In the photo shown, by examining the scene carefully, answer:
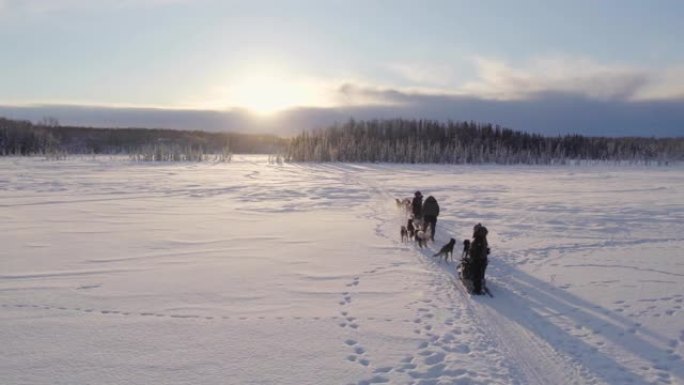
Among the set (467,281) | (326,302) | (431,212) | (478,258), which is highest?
(431,212)

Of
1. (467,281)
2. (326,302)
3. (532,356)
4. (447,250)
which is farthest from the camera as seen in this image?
(447,250)

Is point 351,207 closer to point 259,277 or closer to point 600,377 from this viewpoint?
point 259,277

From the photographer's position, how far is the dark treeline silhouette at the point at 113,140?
64.6 m

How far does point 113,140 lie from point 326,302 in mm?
91212

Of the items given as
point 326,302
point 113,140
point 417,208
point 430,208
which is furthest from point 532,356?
point 113,140

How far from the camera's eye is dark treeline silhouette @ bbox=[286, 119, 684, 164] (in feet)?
186

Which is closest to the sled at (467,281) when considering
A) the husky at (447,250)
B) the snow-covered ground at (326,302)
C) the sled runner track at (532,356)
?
Answer: the snow-covered ground at (326,302)

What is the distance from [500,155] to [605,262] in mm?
50998

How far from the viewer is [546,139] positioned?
75.0 metres

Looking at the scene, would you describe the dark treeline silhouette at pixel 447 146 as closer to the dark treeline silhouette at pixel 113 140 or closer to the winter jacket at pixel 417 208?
the dark treeline silhouette at pixel 113 140

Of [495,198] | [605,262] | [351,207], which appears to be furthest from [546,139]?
[605,262]

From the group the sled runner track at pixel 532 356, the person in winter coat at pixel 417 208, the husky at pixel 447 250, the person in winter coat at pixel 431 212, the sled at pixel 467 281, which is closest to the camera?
the sled runner track at pixel 532 356

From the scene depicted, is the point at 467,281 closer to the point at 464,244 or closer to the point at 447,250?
the point at 464,244

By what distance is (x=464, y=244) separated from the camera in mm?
8953
